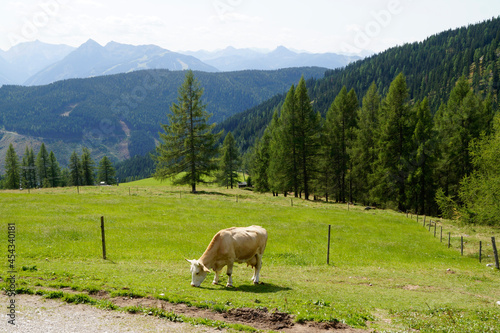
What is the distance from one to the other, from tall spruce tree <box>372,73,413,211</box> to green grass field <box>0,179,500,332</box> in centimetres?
983

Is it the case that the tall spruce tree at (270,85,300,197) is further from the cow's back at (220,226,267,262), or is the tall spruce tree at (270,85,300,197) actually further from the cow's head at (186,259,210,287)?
the cow's head at (186,259,210,287)

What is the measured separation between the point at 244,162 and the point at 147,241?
356 feet

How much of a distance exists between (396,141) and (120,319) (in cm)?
4562

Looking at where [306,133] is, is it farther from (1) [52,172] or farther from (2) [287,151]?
(1) [52,172]

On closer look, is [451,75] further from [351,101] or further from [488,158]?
[488,158]

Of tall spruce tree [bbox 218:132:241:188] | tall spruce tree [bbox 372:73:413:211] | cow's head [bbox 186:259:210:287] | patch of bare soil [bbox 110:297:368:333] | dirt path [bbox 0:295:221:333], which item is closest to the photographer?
dirt path [bbox 0:295:221:333]

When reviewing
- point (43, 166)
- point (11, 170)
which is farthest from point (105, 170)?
point (11, 170)

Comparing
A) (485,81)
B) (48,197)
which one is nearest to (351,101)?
(48,197)

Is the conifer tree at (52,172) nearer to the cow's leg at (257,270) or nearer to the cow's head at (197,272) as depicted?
the cow's head at (197,272)

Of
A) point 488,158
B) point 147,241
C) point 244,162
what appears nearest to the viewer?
point 147,241

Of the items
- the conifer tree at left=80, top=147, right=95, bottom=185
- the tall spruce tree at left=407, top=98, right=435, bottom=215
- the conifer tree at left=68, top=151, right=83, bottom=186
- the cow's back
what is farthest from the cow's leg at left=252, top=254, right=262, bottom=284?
the conifer tree at left=80, top=147, right=95, bottom=185

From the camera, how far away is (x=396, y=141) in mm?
45781

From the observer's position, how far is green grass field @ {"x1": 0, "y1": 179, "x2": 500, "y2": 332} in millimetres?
11523

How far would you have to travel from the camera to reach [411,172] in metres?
45.0
